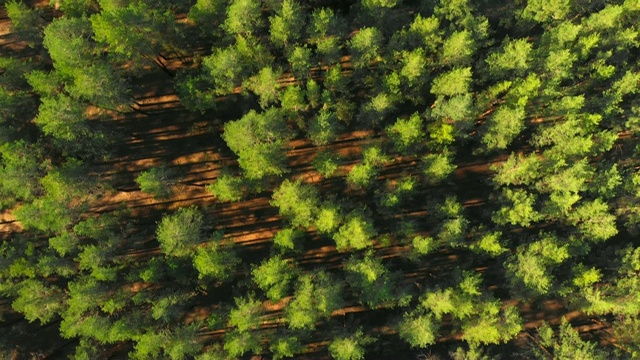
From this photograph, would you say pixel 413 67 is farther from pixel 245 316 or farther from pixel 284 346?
pixel 284 346

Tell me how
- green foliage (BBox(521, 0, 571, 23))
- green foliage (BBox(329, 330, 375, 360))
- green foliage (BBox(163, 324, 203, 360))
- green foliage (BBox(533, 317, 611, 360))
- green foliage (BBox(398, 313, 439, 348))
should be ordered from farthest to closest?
1. green foliage (BBox(521, 0, 571, 23))
2. green foliage (BBox(533, 317, 611, 360))
3. green foliage (BBox(398, 313, 439, 348))
4. green foliage (BBox(329, 330, 375, 360))
5. green foliage (BBox(163, 324, 203, 360))

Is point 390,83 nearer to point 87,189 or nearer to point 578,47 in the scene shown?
point 578,47

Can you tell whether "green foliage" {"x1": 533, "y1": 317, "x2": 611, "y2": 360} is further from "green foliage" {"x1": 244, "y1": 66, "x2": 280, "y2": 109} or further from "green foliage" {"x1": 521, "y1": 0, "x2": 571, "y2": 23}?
"green foliage" {"x1": 244, "y1": 66, "x2": 280, "y2": 109}

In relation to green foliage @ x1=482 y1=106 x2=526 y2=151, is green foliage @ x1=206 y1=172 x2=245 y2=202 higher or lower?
higher

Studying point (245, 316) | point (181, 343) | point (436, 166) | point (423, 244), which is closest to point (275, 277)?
point (245, 316)

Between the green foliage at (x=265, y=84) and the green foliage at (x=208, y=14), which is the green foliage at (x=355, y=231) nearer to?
the green foliage at (x=265, y=84)

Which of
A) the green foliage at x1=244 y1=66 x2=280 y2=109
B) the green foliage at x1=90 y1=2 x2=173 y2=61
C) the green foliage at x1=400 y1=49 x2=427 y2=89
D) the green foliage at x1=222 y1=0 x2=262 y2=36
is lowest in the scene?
the green foliage at x1=400 y1=49 x2=427 y2=89

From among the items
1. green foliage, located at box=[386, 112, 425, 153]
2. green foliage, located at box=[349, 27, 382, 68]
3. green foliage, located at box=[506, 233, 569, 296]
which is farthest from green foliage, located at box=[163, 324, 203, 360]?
green foliage, located at box=[506, 233, 569, 296]

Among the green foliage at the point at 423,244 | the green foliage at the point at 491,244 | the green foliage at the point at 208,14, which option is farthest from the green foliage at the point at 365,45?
the green foliage at the point at 491,244
